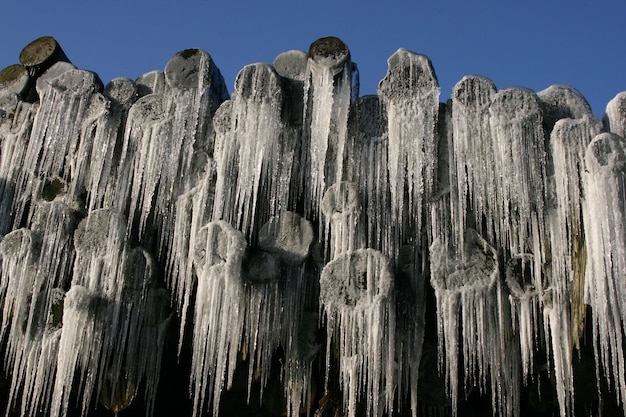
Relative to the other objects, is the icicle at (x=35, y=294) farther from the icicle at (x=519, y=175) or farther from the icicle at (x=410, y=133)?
the icicle at (x=519, y=175)

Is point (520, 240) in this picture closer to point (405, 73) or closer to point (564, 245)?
point (564, 245)

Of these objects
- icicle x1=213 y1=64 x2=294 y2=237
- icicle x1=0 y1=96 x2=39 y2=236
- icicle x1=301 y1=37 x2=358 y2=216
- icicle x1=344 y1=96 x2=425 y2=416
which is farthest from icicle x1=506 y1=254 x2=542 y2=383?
icicle x1=0 y1=96 x2=39 y2=236

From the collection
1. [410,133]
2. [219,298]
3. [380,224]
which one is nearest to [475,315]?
[380,224]

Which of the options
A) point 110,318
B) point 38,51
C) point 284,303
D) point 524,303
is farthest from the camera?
point 38,51

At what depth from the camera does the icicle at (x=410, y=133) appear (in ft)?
25.0

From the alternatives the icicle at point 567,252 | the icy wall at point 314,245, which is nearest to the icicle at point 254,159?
the icy wall at point 314,245

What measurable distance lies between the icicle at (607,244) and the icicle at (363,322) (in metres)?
1.83

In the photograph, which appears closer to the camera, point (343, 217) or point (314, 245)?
point (343, 217)

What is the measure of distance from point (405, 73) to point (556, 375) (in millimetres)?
3278

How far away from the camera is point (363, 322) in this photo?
743 centimetres

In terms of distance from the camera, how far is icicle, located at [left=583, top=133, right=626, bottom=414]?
6.69 metres

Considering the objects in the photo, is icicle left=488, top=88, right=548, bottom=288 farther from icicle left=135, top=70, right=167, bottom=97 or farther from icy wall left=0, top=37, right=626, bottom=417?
icicle left=135, top=70, right=167, bottom=97

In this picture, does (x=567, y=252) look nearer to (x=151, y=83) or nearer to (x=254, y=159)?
(x=254, y=159)

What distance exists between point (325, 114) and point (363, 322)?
2.17m
